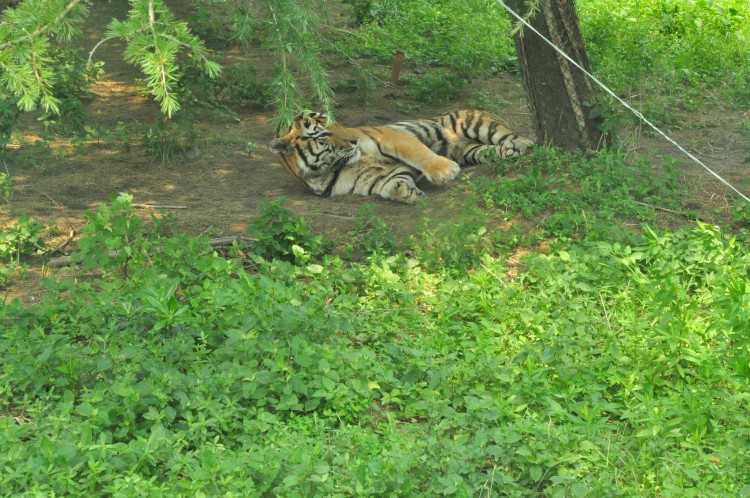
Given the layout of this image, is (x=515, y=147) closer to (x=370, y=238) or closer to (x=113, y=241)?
(x=370, y=238)

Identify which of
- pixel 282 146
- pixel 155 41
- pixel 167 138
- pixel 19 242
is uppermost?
pixel 155 41

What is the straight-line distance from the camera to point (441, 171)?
6797 millimetres

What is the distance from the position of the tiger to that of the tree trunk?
436 mm

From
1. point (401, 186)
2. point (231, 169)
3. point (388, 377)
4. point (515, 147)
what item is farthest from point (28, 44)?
point (515, 147)

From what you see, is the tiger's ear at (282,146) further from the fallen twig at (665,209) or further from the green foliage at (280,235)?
the fallen twig at (665,209)

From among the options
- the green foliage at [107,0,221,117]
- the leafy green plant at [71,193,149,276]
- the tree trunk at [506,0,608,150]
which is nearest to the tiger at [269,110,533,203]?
the tree trunk at [506,0,608,150]

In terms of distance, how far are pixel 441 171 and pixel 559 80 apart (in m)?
1.12

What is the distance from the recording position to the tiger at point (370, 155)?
273 inches

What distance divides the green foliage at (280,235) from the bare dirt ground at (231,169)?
295 millimetres

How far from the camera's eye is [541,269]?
4.92 m

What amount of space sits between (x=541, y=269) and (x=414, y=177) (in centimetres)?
228

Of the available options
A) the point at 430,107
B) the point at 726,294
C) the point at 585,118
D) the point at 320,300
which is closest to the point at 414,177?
the point at 585,118

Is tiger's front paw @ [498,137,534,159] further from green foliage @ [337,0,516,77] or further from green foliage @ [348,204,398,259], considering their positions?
green foliage @ [337,0,516,77]

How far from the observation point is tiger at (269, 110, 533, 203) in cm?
692
